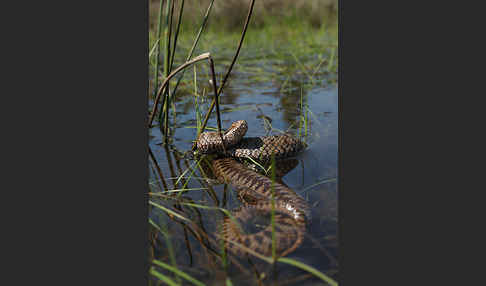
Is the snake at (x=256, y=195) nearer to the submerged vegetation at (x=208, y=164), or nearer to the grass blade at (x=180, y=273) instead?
the submerged vegetation at (x=208, y=164)

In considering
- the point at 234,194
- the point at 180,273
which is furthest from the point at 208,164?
the point at 180,273

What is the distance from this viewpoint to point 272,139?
394 cm

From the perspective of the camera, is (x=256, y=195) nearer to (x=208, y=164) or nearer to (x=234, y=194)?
(x=234, y=194)

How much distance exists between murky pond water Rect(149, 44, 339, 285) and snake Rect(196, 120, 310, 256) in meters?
0.08

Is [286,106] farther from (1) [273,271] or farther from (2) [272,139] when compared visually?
(1) [273,271]

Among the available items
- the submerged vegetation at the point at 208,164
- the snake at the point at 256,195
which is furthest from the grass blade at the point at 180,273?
the snake at the point at 256,195

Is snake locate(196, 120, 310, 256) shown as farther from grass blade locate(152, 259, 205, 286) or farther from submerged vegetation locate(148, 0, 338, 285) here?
grass blade locate(152, 259, 205, 286)

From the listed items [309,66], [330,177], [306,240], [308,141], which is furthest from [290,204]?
[309,66]

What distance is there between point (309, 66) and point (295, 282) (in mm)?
6721

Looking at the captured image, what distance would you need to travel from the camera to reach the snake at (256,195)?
2213 mm

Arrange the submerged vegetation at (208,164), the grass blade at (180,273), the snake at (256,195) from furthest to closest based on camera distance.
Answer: the snake at (256,195)
the submerged vegetation at (208,164)
the grass blade at (180,273)

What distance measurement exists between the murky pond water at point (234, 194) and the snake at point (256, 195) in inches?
3.3

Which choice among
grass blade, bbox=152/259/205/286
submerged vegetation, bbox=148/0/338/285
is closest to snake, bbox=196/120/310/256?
submerged vegetation, bbox=148/0/338/285

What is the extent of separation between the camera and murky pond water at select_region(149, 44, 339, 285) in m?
1.98
